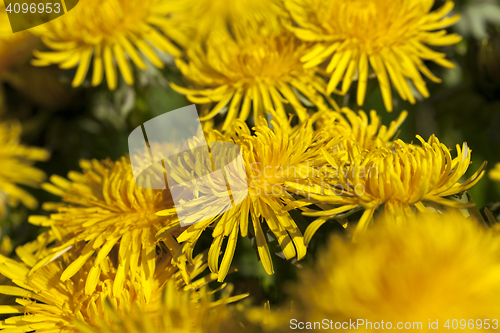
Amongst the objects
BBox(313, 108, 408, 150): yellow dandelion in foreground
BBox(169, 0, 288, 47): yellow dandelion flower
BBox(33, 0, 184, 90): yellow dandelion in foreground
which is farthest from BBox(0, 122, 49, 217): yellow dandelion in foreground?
BBox(313, 108, 408, 150): yellow dandelion in foreground

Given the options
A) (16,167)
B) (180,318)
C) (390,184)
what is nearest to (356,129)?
(390,184)

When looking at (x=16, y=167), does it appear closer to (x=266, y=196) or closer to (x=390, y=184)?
(x=266, y=196)

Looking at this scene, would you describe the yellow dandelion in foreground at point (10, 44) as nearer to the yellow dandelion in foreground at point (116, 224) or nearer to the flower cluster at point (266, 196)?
the flower cluster at point (266, 196)

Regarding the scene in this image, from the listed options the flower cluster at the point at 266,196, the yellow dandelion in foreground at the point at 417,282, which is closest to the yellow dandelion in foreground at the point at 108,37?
the flower cluster at the point at 266,196

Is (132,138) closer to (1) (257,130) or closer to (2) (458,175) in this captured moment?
(1) (257,130)

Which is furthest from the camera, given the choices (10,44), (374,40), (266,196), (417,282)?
(10,44)

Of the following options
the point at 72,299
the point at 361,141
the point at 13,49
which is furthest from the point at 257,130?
the point at 13,49
